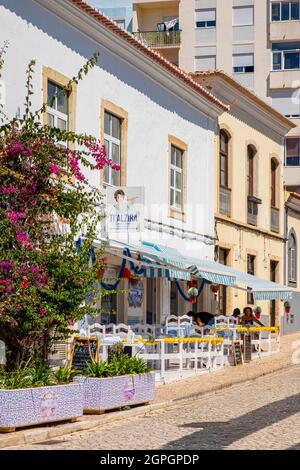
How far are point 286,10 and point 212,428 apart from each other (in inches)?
1731

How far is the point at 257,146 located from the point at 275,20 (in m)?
24.2

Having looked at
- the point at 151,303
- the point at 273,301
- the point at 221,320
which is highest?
the point at 273,301

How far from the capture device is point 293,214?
→ 116 ft

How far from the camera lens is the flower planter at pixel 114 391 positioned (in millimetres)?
13219

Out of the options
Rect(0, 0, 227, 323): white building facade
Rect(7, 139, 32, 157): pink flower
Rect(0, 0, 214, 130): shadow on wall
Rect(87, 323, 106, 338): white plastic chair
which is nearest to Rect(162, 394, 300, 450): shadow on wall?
Rect(87, 323, 106, 338): white plastic chair

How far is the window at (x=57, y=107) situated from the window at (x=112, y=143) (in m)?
1.95

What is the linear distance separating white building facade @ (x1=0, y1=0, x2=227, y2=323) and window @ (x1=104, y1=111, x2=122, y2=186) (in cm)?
2

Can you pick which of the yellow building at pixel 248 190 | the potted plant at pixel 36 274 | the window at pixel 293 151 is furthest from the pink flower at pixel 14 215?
the window at pixel 293 151

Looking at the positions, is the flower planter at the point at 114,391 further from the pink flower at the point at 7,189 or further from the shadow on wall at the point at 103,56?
the shadow on wall at the point at 103,56

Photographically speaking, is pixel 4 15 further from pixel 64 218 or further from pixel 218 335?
pixel 218 335

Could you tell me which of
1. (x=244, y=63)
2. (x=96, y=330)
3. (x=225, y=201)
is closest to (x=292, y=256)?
(x=225, y=201)

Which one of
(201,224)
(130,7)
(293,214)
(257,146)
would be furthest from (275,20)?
(201,224)

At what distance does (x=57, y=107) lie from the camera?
719 inches

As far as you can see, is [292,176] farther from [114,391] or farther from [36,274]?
[36,274]
